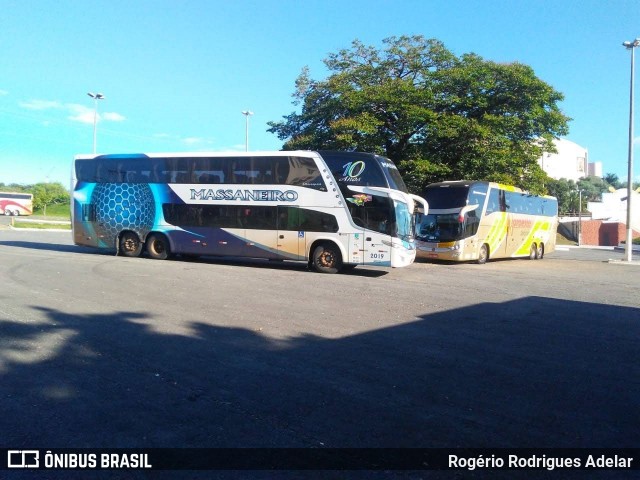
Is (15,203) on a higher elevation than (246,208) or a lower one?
higher

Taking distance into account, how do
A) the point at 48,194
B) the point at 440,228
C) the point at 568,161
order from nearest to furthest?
the point at 440,228 < the point at 568,161 < the point at 48,194

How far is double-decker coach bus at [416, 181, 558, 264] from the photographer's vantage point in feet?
67.3

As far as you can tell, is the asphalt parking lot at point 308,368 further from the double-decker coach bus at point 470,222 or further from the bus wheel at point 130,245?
the double-decker coach bus at point 470,222

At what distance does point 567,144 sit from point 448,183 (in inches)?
3012

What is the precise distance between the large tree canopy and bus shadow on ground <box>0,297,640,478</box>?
52.2 feet

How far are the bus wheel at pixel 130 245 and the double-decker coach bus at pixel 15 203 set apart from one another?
6399 centimetres

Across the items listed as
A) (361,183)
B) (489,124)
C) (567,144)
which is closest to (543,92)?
(489,124)

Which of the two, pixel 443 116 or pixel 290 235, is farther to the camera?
pixel 443 116

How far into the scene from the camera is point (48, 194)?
306 ft

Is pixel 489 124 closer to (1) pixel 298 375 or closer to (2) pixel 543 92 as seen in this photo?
(2) pixel 543 92

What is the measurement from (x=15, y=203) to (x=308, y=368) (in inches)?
3154

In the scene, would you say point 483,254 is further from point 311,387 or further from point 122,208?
point 311,387

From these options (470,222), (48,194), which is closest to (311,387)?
(470,222)

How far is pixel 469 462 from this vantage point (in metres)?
3.70
